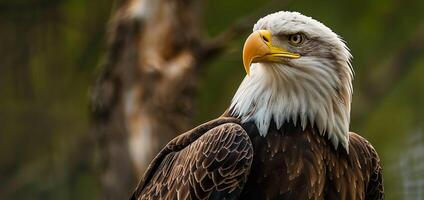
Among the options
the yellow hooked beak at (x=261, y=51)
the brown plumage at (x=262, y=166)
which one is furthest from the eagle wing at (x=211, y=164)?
the yellow hooked beak at (x=261, y=51)

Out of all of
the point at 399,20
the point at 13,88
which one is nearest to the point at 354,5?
the point at 399,20

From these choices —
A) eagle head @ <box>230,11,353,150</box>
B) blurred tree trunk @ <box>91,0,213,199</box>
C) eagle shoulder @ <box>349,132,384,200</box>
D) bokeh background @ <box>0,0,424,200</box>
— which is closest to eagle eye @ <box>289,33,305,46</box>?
eagle head @ <box>230,11,353,150</box>

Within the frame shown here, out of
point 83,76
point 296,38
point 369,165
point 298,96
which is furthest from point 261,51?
point 83,76

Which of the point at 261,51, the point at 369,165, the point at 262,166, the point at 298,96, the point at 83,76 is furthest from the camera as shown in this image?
the point at 83,76

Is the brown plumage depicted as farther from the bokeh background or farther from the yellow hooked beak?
the bokeh background

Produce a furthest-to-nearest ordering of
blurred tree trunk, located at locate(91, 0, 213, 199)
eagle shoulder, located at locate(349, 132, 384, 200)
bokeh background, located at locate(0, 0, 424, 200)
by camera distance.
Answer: bokeh background, located at locate(0, 0, 424, 200)
blurred tree trunk, located at locate(91, 0, 213, 199)
eagle shoulder, located at locate(349, 132, 384, 200)

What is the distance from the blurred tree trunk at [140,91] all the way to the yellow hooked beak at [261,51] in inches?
144

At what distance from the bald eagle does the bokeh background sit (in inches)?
237

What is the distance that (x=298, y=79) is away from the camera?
6.07m

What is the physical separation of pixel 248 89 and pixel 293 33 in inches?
15.5

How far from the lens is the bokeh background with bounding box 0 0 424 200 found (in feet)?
42.0

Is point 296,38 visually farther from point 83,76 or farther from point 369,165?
point 83,76

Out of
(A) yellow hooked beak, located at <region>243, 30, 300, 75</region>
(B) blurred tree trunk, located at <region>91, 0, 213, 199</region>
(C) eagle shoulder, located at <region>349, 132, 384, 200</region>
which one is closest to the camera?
(A) yellow hooked beak, located at <region>243, 30, 300, 75</region>

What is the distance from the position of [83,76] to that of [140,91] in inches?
175
